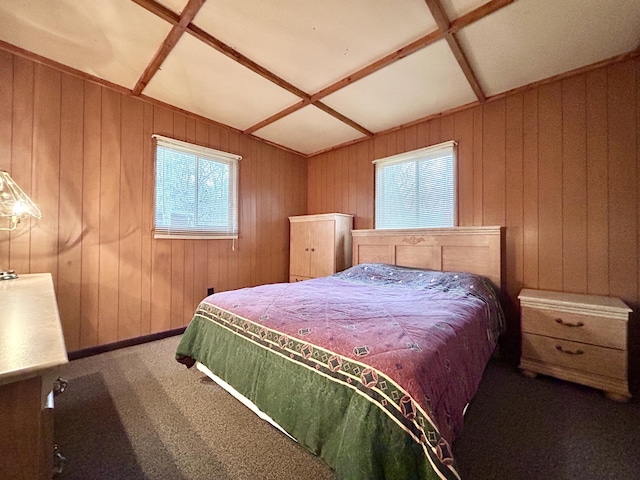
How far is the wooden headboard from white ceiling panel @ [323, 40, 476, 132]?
4.43 ft

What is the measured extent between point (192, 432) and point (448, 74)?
3.30 m

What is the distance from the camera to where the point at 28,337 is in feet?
2.36

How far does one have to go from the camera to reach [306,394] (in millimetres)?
1227

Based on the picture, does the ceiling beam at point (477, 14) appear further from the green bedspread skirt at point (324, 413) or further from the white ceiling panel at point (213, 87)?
the green bedspread skirt at point (324, 413)

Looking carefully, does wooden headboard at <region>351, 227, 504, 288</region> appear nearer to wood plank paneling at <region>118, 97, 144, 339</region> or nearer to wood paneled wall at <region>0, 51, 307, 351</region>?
wood paneled wall at <region>0, 51, 307, 351</region>

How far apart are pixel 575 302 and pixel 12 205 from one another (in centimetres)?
436

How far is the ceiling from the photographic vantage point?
176 centimetres

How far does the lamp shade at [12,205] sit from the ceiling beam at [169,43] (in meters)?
1.35

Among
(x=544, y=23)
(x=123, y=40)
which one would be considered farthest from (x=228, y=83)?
(x=544, y=23)

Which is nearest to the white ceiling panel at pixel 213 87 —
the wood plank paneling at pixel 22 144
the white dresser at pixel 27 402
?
the wood plank paneling at pixel 22 144

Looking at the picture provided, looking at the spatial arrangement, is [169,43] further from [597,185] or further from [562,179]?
[597,185]

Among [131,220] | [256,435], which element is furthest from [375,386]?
[131,220]

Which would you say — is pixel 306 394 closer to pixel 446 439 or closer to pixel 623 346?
pixel 446 439

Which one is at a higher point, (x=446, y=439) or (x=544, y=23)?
(x=544, y=23)
